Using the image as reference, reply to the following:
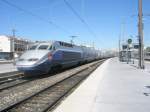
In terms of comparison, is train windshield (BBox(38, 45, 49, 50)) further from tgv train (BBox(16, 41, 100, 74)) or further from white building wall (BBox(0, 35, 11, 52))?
white building wall (BBox(0, 35, 11, 52))

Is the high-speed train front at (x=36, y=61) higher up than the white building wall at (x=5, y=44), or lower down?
lower down

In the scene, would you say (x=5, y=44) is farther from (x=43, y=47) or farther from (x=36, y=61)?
(x=36, y=61)

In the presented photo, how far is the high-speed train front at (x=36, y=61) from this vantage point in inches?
671

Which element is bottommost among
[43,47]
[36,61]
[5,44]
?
[36,61]

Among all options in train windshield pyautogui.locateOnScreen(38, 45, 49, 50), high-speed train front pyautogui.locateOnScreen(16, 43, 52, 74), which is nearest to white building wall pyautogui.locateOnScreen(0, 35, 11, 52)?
train windshield pyautogui.locateOnScreen(38, 45, 49, 50)

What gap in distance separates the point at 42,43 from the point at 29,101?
1099 cm

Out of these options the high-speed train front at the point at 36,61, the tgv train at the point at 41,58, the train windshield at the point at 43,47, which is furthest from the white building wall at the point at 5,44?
the high-speed train front at the point at 36,61

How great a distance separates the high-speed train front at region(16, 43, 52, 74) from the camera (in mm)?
17047

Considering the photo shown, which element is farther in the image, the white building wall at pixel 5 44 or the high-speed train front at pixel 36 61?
the white building wall at pixel 5 44

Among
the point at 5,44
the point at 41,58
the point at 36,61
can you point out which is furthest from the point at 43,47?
the point at 5,44

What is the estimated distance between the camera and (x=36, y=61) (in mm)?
17188

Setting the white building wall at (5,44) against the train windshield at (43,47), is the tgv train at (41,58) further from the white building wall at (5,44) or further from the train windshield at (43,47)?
the white building wall at (5,44)

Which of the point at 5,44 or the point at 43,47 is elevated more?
the point at 5,44

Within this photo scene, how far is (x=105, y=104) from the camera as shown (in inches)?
323
